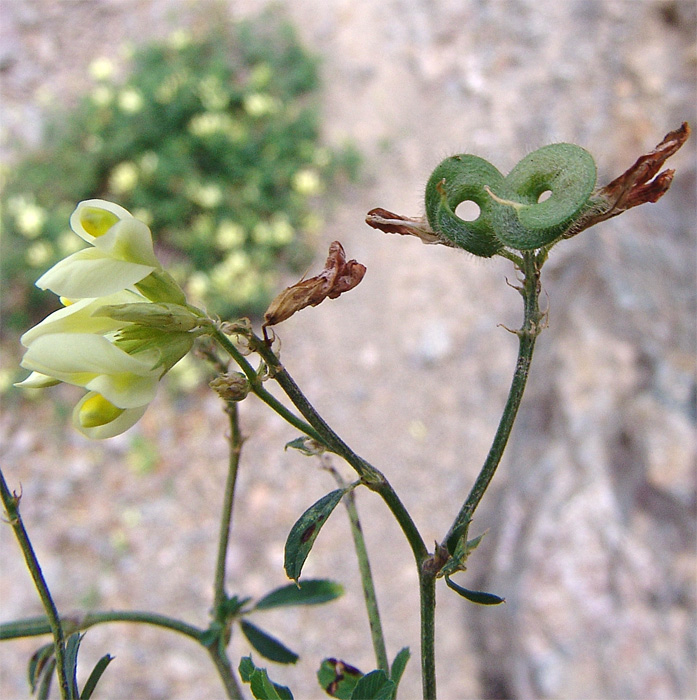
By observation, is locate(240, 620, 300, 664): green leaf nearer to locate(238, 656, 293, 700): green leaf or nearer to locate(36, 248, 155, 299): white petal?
locate(238, 656, 293, 700): green leaf

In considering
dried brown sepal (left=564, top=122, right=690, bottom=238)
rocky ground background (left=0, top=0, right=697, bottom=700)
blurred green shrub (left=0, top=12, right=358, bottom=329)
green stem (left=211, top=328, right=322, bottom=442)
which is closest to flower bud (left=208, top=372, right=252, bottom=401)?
green stem (left=211, top=328, right=322, bottom=442)

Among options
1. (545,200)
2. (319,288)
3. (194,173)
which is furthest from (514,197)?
(194,173)

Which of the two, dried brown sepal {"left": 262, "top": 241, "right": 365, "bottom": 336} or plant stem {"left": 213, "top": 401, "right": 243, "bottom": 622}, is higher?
dried brown sepal {"left": 262, "top": 241, "right": 365, "bottom": 336}

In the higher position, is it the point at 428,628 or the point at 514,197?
the point at 514,197

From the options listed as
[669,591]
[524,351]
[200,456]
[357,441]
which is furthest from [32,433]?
[524,351]

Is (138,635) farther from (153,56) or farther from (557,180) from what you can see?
(153,56)

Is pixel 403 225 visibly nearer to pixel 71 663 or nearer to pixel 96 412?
pixel 96 412
